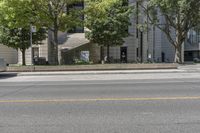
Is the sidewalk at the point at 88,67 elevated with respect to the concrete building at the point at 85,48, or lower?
lower

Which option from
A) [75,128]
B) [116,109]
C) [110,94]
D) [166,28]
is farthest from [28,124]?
[166,28]

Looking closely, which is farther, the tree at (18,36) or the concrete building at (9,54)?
the concrete building at (9,54)

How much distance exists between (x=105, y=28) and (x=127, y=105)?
34172 mm

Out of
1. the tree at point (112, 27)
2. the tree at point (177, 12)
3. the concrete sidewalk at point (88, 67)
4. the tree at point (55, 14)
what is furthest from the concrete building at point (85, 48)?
the concrete sidewalk at point (88, 67)

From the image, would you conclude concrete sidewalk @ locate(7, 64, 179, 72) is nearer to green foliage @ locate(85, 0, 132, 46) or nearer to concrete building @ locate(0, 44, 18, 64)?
green foliage @ locate(85, 0, 132, 46)

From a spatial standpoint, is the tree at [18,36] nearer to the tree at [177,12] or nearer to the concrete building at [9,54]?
the tree at [177,12]

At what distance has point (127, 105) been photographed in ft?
40.6

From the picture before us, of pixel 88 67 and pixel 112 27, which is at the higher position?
pixel 112 27

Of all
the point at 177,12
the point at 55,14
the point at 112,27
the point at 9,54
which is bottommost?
the point at 9,54

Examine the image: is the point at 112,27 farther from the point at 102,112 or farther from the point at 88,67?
the point at 102,112

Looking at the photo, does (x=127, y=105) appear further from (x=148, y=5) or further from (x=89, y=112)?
(x=148, y=5)

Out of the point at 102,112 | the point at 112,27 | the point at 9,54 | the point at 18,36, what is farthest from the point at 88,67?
the point at 9,54

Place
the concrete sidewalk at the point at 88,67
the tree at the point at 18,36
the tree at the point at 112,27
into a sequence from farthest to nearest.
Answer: the tree at the point at 112,27, the tree at the point at 18,36, the concrete sidewalk at the point at 88,67

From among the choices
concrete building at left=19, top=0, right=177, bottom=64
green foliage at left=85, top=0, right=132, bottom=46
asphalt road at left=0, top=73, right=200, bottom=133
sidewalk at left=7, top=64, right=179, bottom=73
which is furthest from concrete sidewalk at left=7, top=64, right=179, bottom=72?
asphalt road at left=0, top=73, right=200, bottom=133
